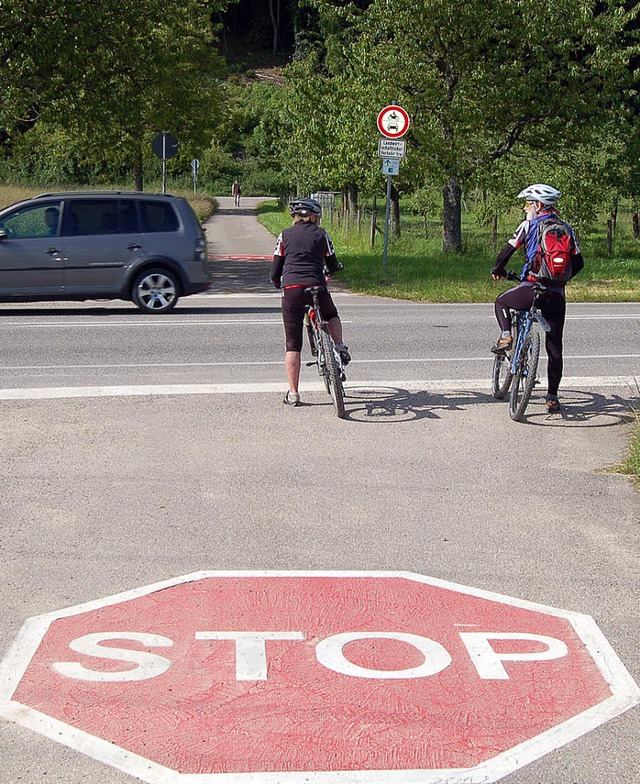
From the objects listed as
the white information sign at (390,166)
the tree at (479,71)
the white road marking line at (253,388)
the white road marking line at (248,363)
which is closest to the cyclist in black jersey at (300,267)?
the white road marking line at (253,388)

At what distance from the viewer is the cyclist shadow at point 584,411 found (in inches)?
364

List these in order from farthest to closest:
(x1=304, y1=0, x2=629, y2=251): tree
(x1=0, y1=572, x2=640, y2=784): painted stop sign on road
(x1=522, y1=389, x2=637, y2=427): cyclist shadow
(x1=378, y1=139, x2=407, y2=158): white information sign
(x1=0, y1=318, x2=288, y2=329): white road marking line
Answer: (x1=304, y1=0, x2=629, y2=251): tree, (x1=378, y1=139, x2=407, y2=158): white information sign, (x1=0, y1=318, x2=288, y2=329): white road marking line, (x1=522, y1=389, x2=637, y2=427): cyclist shadow, (x1=0, y1=572, x2=640, y2=784): painted stop sign on road

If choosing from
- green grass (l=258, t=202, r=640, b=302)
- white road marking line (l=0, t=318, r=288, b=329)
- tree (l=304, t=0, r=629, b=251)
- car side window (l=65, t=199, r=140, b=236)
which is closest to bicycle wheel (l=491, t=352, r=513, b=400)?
white road marking line (l=0, t=318, r=288, b=329)

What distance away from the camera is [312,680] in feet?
14.5

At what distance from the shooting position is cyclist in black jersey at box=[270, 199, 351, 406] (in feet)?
30.8

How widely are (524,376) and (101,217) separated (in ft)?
29.5

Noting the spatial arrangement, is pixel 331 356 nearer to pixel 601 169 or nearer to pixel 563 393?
pixel 563 393

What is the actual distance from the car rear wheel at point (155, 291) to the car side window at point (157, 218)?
65cm

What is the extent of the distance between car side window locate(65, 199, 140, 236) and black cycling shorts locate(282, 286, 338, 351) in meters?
7.53

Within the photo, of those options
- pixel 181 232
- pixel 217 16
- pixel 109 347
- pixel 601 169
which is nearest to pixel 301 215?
pixel 109 347

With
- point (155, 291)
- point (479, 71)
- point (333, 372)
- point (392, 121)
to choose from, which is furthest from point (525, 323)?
point (479, 71)

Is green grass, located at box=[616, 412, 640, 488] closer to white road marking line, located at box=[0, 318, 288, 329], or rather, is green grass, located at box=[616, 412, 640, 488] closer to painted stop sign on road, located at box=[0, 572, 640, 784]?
painted stop sign on road, located at box=[0, 572, 640, 784]

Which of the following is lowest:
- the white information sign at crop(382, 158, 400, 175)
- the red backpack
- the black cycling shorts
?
the black cycling shorts

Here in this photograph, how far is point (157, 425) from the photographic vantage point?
29.2ft
